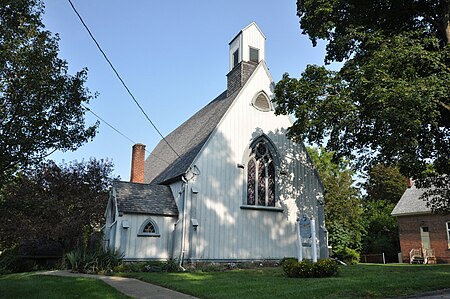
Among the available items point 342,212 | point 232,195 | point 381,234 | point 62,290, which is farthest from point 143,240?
point 381,234

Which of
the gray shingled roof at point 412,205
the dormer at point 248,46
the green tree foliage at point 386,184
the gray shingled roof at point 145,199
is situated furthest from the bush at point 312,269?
the green tree foliage at point 386,184

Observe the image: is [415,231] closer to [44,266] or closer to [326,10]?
[326,10]

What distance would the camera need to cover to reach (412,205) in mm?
31938

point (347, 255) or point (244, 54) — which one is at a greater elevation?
point (244, 54)

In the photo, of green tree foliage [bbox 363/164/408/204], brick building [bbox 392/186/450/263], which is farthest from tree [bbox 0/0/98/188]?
green tree foliage [bbox 363/164/408/204]

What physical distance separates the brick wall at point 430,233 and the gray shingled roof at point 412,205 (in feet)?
2.28

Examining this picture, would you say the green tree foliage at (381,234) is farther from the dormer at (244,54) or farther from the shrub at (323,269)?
the shrub at (323,269)

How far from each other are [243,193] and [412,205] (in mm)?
19199

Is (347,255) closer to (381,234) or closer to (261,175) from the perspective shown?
(381,234)

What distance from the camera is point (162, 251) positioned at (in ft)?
60.9

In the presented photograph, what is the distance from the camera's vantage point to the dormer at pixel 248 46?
23.5 meters

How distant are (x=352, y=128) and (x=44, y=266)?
19.9m

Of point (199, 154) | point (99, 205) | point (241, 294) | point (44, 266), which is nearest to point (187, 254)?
point (199, 154)

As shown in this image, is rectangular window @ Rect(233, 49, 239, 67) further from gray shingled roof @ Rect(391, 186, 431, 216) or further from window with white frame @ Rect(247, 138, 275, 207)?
gray shingled roof @ Rect(391, 186, 431, 216)
